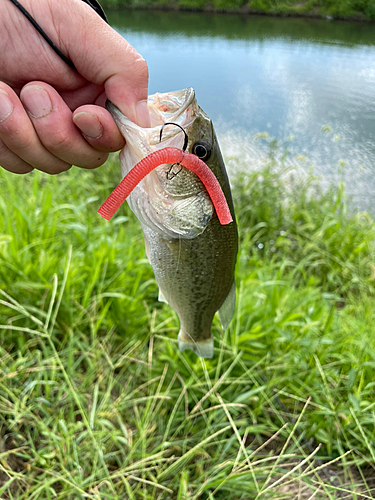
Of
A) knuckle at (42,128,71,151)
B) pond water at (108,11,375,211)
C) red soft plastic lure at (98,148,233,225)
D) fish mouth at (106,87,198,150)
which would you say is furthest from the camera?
pond water at (108,11,375,211)

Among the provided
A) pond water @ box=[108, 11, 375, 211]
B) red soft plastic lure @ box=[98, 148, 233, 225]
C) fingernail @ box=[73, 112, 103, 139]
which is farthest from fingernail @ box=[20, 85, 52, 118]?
pond water @ box=[108, 11, 375, 211]

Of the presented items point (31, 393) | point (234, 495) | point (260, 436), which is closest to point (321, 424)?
point (260, 436)

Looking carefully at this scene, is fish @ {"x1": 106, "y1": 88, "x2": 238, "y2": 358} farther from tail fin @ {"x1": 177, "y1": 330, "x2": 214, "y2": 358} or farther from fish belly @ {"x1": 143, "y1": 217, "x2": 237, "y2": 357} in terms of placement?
tail fin @ {"x1": 177, "y1": 330, "x2": 214, "y2": 358}

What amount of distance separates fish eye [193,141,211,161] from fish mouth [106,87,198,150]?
0.08m

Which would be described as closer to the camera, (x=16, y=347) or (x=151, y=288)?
(x=16, y=347)

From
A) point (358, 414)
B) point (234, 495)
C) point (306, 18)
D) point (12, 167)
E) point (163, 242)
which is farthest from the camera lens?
point (306, 18)

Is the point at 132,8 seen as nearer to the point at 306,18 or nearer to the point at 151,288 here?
the point at 306,18

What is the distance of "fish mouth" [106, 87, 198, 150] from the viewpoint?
1.11 metres

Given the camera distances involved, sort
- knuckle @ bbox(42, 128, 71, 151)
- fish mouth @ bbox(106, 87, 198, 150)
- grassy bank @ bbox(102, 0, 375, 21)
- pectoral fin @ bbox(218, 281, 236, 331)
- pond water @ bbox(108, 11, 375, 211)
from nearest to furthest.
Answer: fish mouth @ bbox(106, 87, 198, 150) < knuckle @ bbox(42, 128, 71, 151) < pectoral fin @ bbox(218, 281, 236, 331) < pond water @ bbox(108, 11, 375, 211) < grassy bank @ bbox(102, 0, 375, 21)

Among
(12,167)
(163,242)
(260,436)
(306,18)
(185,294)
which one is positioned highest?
(306,18)

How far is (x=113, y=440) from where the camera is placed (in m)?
1.97

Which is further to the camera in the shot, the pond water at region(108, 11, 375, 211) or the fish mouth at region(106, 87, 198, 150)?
the pond water at region(108, 11, 375, 211)

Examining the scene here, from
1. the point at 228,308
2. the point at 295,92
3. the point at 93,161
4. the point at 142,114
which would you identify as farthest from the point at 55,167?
the point at 295,92

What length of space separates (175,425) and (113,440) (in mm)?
409
